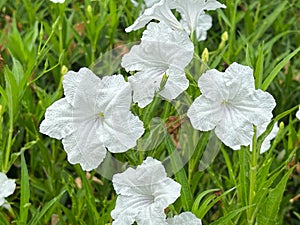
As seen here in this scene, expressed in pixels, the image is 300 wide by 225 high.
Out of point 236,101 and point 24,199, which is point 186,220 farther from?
point 24,199

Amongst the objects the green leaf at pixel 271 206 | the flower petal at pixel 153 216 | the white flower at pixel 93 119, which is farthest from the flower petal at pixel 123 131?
the green leaf at pixel 271 206

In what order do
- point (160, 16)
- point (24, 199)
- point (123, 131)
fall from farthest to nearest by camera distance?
1. point (24, 199)
2. point (160, 16)
3. point (123, 131)

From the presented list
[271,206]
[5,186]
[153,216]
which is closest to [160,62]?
[153,216]

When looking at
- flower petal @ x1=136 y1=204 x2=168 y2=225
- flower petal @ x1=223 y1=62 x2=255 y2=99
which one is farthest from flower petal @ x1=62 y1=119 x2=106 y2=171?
flower petal @ x1=223 y1=62 x2=255 y2=99

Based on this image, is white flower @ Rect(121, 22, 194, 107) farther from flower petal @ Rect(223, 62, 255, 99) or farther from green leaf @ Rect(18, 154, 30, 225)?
green leaf @ Rect(18, 154, 30, 225)

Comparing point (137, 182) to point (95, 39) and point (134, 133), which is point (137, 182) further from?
point (95, 39)

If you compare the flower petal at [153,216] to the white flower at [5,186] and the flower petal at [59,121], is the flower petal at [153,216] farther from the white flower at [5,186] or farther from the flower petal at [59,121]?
the white flower at [5,186]
